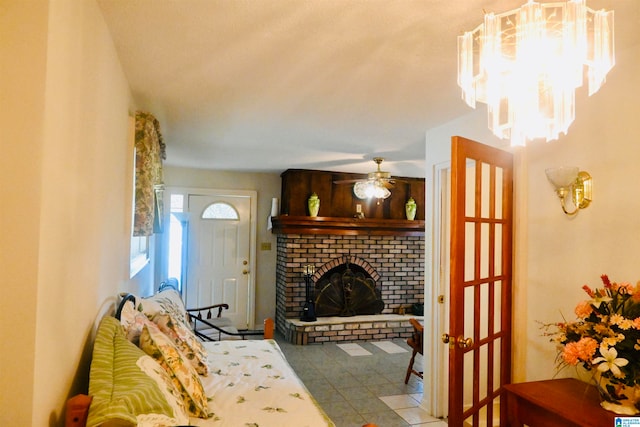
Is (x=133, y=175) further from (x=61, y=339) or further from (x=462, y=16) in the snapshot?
(x=462, y=16)

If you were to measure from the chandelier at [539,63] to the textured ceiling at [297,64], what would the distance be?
31cm

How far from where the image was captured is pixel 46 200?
40.6 inches

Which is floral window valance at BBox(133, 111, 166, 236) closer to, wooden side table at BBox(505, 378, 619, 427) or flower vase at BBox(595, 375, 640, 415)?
wooden side table at BBox(505, 378, 619, 427)

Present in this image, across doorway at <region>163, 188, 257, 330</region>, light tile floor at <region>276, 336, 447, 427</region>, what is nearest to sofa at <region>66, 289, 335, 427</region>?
light tile floor at <region>276, 336, 447, 427</region>

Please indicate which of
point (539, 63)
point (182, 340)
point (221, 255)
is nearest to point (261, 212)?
point (221, 255)

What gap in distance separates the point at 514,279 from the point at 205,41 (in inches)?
87.5

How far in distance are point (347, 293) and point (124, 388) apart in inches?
182

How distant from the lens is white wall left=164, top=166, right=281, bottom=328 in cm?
591

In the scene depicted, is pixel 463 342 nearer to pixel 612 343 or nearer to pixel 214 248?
pixel 612 343

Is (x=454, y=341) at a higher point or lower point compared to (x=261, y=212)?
lower

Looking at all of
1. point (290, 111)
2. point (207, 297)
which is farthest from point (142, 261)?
point (207, 297)

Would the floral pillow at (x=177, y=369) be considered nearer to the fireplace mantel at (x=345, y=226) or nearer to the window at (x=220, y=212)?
the fireplace mantel at (x=345, y=226)

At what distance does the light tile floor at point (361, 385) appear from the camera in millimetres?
3180

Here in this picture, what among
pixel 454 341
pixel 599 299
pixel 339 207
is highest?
pixel 339 207
